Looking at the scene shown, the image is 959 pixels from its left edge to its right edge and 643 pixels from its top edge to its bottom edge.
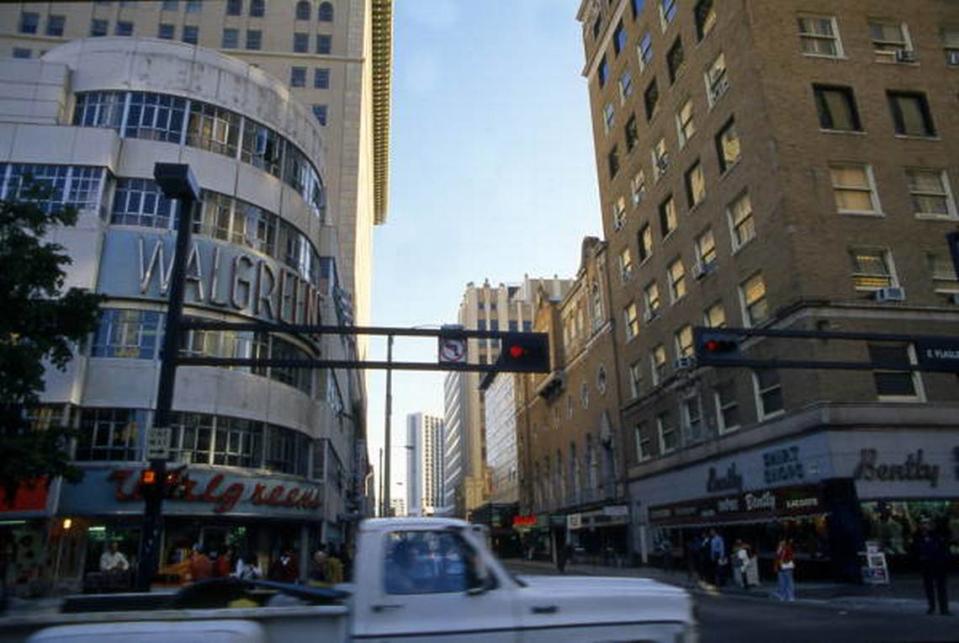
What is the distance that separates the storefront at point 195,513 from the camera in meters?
27.8

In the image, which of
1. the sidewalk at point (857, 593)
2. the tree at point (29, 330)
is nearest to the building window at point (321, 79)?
the tree at point (29, 330)

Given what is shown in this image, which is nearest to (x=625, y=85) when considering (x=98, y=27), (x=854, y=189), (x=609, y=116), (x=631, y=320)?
(x=609, y=116)

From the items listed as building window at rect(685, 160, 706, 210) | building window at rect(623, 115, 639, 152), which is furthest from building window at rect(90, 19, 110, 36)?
building window at rect(685, 160, 706, 210)

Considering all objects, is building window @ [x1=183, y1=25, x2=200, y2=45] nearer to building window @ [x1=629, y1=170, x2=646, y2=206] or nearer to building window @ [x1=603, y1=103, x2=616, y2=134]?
building window @ [x1=603, y1=103, x2=616, y2=134]

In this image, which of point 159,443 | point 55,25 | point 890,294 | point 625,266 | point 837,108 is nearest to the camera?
point 159,443

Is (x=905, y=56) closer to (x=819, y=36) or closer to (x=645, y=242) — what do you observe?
(x=819, y=36)

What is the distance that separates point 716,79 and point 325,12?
49.6m

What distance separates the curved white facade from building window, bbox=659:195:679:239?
1906cm

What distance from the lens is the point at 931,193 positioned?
2747 centimetres

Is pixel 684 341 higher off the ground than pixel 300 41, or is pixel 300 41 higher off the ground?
pixel 300 41

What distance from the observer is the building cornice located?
8588cm

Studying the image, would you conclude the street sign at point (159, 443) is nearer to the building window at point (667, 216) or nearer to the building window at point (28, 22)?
the building window at point (667, 216)

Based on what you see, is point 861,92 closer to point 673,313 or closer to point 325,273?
point 673,313

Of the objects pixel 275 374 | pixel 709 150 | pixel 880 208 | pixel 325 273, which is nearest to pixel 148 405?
pixel 275 374
